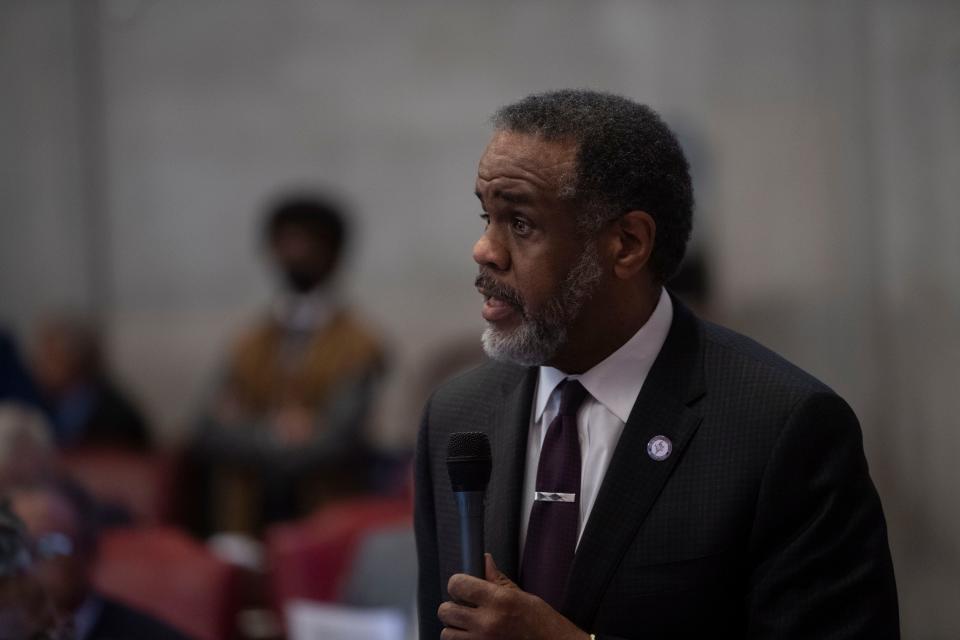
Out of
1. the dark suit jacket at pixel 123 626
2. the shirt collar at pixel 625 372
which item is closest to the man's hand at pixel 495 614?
the shirt collar at pixel 625 372

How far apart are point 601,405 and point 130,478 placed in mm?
4065

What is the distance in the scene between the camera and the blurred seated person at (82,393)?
6617mm

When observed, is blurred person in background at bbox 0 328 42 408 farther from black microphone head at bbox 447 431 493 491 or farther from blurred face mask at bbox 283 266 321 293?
black microphone head at bbox 447 431 493 491

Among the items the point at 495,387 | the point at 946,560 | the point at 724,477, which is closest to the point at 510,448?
the point at 495,387

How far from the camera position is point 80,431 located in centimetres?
657

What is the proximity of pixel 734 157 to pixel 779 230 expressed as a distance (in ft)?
1.32

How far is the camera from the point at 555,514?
6.30 ft

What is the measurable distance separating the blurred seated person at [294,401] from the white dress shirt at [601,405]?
4068mm

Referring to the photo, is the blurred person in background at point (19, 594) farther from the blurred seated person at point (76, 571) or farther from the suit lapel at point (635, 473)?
the suit lapel at point (635, 473)

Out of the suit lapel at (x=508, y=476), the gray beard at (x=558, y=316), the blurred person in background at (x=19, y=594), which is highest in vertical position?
the gray beard at (x=558, y=316)

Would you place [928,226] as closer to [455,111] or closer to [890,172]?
[890,172]

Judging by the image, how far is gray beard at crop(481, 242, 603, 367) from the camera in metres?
1.93

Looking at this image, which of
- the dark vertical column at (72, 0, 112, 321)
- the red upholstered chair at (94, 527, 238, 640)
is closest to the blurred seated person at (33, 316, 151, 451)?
the dark vertical column at (72, 0, 112, 321)

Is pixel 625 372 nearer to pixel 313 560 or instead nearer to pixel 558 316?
pixel 558 316
